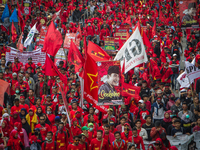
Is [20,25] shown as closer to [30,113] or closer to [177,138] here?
[30,113]

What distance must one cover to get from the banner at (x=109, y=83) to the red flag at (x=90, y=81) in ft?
0.80

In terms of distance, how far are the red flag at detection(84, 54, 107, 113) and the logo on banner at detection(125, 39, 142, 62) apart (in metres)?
1.72

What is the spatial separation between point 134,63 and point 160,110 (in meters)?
1.81

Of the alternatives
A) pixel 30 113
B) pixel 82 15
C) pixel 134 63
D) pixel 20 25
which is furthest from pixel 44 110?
pixel 82 15

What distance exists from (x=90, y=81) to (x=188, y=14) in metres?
11.1

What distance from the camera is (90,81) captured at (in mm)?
11375

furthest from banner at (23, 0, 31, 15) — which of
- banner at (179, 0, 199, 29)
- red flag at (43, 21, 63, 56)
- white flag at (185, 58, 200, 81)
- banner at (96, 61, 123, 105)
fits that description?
white flag at (185, 58, 200, 81)

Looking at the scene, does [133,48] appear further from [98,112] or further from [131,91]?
[98,112]

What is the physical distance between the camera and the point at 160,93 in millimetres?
12766

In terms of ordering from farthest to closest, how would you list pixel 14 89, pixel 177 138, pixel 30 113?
pixel 14 89 < pixel 30 113 < pixel 177 138

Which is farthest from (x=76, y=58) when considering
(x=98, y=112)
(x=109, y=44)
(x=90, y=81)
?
(x=109, y=44)

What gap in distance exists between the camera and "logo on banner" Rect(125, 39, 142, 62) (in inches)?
500

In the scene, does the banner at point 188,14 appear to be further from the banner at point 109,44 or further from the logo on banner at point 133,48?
the logo on banner at point 133,48

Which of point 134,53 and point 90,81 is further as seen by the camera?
point 134,53
